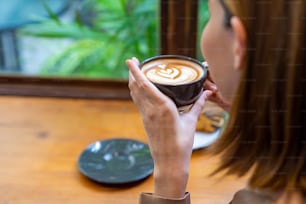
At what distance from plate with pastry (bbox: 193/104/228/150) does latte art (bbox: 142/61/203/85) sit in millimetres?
211

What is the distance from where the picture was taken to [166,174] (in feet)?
2.28

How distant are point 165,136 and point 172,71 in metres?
0.09

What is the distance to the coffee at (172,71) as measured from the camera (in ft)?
2.34

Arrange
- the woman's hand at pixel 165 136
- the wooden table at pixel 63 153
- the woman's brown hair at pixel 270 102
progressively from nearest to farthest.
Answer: the woman's brown hair at pixel 270 102 < the woman's hand at pixel 165 136 < the wooden table at pixel 63 153

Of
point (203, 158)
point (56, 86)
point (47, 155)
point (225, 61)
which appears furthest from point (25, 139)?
point (225, 61)

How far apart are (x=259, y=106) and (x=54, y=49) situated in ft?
2.13

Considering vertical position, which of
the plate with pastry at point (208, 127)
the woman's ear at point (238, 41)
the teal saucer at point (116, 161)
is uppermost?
the woman's ear at point (238, 41)

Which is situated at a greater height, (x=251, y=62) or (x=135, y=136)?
(x=251, y=62)

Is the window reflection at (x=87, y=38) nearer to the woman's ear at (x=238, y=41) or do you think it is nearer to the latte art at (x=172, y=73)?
the latte art at (x=172, y=73)

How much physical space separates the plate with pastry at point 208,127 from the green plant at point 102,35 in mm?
192

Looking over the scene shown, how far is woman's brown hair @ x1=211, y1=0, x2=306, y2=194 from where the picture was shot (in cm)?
57

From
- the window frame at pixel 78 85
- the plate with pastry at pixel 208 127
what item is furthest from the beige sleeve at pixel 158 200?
the window frame at pixel 78 85

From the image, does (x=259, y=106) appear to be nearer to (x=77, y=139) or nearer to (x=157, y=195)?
(x=157, y=195)

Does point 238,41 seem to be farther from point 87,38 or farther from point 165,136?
point 87,38
